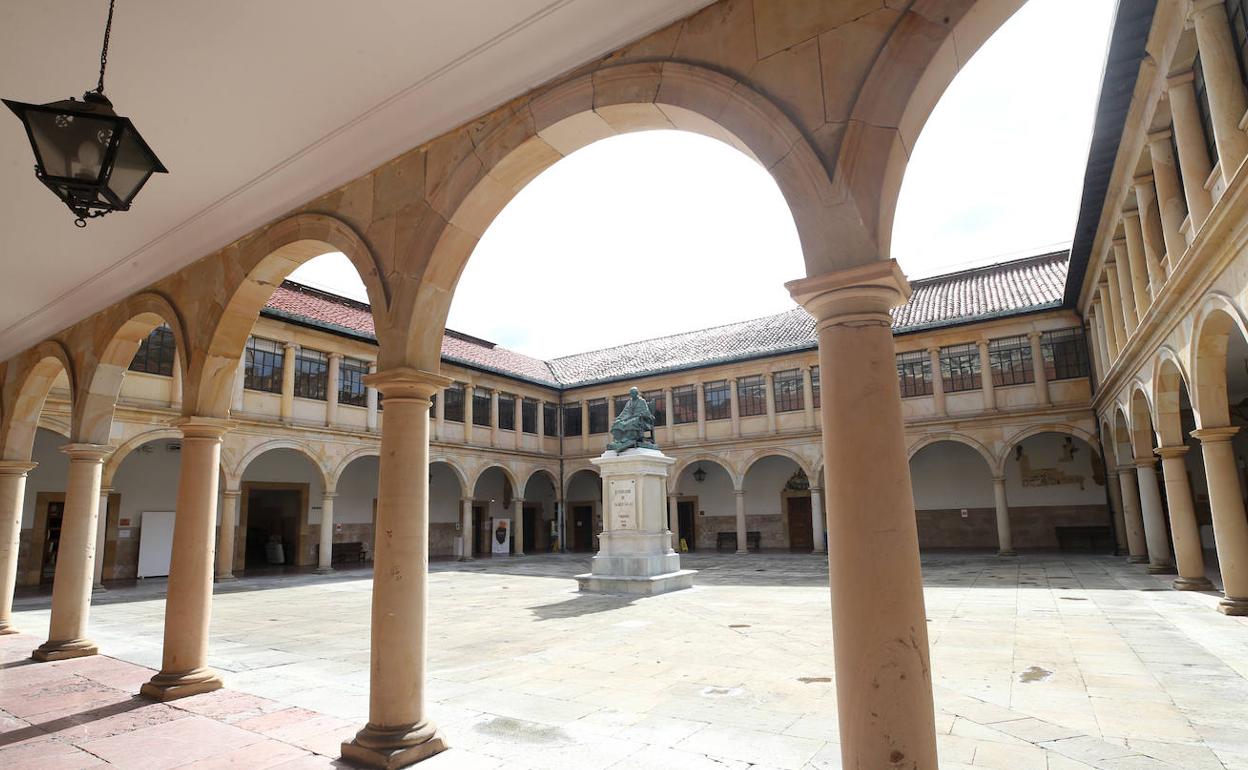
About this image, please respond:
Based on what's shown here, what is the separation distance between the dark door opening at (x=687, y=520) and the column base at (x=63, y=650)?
2093 centimetres

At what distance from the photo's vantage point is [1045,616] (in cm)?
865

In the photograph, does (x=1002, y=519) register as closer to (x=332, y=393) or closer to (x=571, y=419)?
(x=571, y=419)

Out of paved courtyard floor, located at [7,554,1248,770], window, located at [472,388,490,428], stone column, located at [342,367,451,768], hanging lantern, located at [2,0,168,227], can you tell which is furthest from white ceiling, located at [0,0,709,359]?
window, located at [472,388,490,428]

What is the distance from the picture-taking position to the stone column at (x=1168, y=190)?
920 centimetres

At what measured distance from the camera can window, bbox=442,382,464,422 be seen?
24.0 m

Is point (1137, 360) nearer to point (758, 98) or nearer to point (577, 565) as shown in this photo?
point (758, 98)

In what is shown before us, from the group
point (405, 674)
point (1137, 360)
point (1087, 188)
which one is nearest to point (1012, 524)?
point (1137, 360)

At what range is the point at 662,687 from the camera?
18.1ft

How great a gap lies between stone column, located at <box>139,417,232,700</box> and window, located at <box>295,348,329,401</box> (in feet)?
48.0

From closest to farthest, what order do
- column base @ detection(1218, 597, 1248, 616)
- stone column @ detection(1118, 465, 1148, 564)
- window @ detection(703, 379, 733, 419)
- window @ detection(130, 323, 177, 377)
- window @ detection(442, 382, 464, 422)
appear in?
1. column base @ detection(1218, 597, 1248, 616)
2. stone column @ detection(1118, 465, 1148, 564)
3. window @ detection(130, 323, 177, 377)
4. window @ detection(442, 382, 464, 422)
5. window @ detection(703, 379, 733, 419)

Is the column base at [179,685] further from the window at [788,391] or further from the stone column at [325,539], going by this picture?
the window at [788,391]

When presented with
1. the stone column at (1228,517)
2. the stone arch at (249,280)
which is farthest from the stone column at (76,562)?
the stone column at (1228,517)

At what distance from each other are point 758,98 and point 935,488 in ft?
72.6

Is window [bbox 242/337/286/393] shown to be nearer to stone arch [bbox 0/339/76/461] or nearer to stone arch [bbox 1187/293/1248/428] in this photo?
Answer: stone arch [bbox 0/339/76/461]
